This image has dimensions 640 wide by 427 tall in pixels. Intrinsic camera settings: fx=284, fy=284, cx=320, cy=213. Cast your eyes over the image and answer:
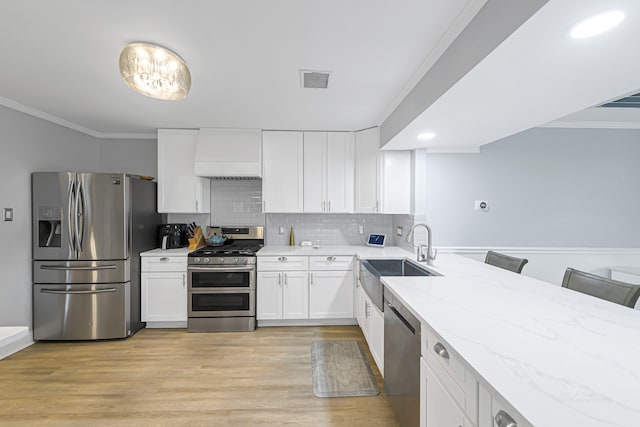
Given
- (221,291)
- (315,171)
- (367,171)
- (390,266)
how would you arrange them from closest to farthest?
(390,266) → (221,291) → (367,171) → (315,171)

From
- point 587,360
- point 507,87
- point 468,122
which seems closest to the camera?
point 587,360

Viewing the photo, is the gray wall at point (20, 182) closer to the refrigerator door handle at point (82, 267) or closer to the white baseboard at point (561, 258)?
the refrigerator door handle at point (82, 267)

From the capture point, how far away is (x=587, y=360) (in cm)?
95

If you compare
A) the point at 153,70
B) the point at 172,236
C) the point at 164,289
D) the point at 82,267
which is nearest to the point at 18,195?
the point at 82,267

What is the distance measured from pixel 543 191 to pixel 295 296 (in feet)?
10.4

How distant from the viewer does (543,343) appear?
3.50 ft

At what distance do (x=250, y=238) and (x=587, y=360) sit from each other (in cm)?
345

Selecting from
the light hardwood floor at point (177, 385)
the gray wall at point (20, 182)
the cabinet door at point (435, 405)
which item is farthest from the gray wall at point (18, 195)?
the cabinet door at point (435, 405)

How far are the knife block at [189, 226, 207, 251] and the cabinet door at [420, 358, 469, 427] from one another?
9.71 ft

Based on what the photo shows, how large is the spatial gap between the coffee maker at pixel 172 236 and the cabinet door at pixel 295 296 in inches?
57.5

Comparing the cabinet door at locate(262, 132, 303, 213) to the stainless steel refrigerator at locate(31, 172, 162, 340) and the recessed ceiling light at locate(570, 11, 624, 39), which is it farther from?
the recessed ceiling light at locate(570, 11, 624, 39)

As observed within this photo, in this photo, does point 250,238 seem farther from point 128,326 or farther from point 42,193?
point 42,193

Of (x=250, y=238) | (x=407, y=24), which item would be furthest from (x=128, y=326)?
(x=407, y=24)

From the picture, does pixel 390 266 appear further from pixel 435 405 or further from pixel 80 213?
pixel 80 213
